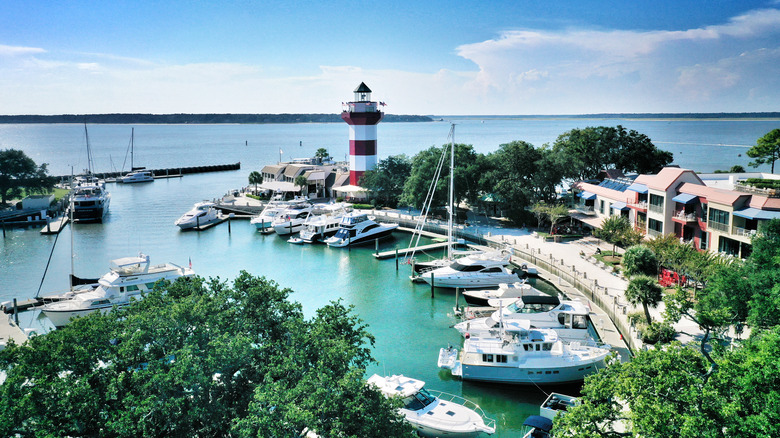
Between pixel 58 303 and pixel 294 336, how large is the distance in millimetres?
21878

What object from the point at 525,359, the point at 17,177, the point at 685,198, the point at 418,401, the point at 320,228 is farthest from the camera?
the point at 17,177

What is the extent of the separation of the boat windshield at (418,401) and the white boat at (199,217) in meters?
43.8

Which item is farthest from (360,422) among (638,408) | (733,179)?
(733,179)

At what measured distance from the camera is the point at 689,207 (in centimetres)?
3741

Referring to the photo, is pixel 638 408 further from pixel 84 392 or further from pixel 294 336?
pixel 84 392

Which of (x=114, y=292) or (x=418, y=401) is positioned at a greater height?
(x=114, y=292)

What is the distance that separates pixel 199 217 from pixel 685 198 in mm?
47145

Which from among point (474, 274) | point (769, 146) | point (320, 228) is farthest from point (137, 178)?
point (769, 146)

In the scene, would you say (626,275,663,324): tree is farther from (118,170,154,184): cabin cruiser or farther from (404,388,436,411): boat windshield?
(118,170,154,184): cabin cruiser

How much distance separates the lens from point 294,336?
15.5 m

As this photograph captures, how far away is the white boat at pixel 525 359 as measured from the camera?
23.8 metres

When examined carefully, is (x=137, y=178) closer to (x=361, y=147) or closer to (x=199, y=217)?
(x=199, y=217)

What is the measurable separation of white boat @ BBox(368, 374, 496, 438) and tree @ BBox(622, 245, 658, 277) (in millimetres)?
14742

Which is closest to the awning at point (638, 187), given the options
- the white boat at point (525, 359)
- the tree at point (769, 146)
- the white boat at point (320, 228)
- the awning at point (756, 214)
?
the awning at point (756, 214)
